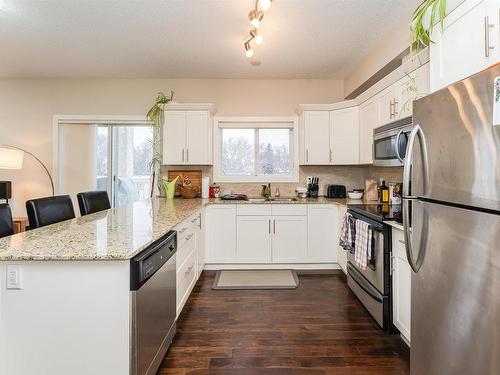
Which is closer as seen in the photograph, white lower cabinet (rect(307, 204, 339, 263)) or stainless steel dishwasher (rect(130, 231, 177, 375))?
stainless steel dishwasher (rect(130, 231, 177, 375))

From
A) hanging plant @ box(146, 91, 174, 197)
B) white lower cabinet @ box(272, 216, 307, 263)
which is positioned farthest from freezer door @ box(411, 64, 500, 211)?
hanging plant @ box(146, 91, 174, 197)

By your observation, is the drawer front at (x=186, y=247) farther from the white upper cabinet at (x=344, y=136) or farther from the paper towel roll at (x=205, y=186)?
the white upper cabinet at (x=344, y=136)

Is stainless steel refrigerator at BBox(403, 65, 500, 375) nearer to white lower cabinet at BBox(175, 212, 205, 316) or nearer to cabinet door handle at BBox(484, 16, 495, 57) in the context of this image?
cabinet door handle at BBox(484, 16, 495, 57)

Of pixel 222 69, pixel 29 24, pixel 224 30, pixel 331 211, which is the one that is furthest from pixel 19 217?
pixel 331 211

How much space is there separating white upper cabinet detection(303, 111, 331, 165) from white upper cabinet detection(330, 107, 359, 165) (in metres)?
0.07

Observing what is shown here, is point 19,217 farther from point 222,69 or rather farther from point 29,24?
point 222,69

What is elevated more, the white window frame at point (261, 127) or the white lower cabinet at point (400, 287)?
the white window frame at point (261, 127)

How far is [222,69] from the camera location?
3980mm

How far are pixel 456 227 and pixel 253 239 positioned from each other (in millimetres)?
2742

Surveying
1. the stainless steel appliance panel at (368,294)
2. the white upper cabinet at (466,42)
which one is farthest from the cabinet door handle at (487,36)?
the stainless steel appliance panel at (368,294)

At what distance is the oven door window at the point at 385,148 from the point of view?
8.93ft

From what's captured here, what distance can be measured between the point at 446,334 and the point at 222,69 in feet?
12.1

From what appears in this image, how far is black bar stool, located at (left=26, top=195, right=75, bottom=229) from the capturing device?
6.81ft

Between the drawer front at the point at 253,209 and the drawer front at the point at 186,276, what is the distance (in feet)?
3.14
